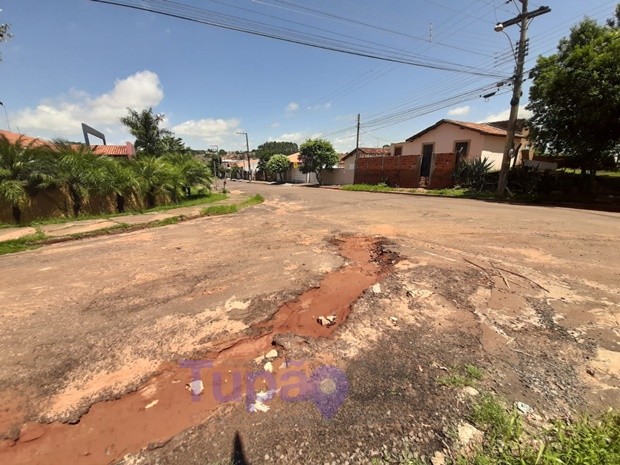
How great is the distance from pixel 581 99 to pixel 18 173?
65.6 ft

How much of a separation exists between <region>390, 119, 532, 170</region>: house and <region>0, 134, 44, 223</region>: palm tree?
67.2ft

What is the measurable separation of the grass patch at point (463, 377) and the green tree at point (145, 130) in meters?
27.4

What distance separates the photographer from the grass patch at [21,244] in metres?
5.56

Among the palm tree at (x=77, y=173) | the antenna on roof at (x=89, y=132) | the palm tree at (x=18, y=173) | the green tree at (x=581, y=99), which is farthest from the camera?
the antenna on roof at (x=89, y=132)

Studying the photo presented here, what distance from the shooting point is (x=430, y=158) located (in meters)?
19.7

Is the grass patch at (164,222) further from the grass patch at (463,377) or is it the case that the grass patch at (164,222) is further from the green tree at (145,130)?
the green tree at (145,130)

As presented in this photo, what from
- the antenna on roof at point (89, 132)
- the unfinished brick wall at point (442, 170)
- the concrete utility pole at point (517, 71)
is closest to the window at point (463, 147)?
the unfinished brick wall at point (442, 170)

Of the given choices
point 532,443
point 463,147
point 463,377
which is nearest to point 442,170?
point 463,147

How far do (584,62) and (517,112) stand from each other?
296 cm

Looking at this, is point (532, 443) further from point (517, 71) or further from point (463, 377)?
point (517, 71)

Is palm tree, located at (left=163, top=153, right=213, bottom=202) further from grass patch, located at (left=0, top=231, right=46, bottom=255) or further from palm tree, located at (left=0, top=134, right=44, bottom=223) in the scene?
grass patch, located at (left=0, top=231, right=46, bottom=255)

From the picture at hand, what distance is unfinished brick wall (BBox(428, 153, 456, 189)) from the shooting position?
18484 mm

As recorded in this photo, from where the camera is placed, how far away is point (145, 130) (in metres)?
24.7

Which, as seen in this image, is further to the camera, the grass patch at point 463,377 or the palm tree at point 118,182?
the palm tree at point 118,182
